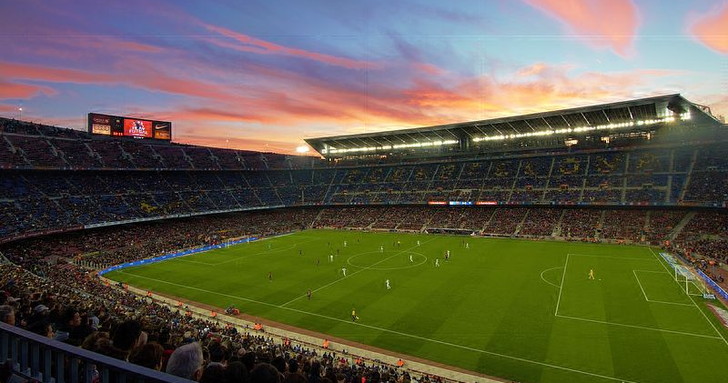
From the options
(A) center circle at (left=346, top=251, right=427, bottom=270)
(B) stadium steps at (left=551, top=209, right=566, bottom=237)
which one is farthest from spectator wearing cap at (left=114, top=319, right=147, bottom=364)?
(B) stadium steps at (left=551, top=209, right=566, bottom=237)

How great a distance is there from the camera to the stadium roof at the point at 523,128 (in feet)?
202

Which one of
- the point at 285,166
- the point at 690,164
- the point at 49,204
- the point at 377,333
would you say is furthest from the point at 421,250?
the point at 285,166

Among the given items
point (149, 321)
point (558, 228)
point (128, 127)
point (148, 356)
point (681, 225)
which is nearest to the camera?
point (148, 356)

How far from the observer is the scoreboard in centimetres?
6769

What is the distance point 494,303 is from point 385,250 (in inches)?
940

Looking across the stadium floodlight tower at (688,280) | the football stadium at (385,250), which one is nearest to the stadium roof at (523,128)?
the football stadium at (385,250)

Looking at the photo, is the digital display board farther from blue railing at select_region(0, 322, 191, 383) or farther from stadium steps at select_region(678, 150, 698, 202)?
stadium steps at select_region(678, 150, 698, 202)

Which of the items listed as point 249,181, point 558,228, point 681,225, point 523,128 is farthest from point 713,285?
point 249,181

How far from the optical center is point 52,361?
4.17 metres

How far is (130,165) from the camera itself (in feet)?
223

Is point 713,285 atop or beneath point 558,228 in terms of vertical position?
beneath

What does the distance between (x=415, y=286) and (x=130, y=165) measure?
186ft

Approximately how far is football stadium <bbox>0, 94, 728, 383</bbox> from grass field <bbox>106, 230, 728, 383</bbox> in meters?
0.20

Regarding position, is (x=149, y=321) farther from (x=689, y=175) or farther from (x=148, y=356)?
(x=689, y=175)
